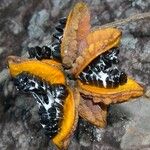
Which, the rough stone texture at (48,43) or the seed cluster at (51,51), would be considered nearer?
the seed cluster at (51,51)

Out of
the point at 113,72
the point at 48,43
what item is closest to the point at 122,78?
the point at 113,72

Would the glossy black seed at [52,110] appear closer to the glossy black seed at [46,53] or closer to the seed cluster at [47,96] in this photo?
the seed cluster at [47,96]

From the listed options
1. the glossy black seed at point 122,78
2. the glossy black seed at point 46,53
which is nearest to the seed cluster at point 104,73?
the glossy black seed at point 122,78

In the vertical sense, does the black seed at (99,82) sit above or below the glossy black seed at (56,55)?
below

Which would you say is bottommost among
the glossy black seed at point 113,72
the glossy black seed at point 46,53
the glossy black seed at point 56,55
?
the glossy black seed at point 113,72

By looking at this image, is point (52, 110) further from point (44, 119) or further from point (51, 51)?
point (51, 51)

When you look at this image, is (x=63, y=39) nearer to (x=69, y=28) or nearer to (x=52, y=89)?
(x=69, y=28)

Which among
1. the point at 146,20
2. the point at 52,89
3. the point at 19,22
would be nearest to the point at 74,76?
the point at 52,89
